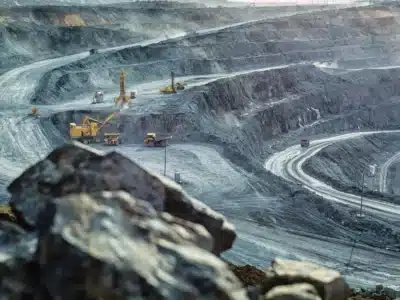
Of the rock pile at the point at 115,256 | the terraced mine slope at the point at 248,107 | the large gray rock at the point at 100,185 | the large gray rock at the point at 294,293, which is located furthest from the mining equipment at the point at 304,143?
the large gray rock at the point at 294,293

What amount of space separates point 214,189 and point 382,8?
6777 cm

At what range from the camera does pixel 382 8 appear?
82.8 metres

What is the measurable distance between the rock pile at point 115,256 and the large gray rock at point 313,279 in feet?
0.04

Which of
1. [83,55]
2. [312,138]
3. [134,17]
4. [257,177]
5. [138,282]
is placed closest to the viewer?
[138,282]

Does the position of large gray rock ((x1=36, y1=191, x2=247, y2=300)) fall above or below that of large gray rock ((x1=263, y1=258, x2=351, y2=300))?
above

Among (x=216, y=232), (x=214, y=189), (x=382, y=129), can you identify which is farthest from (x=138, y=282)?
(x=382, y=129)

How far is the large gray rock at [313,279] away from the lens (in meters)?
6.66

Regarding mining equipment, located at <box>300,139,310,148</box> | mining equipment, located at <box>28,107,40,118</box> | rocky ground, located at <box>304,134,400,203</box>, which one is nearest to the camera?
mining equipment, located at <box>28,107,40,118</box>

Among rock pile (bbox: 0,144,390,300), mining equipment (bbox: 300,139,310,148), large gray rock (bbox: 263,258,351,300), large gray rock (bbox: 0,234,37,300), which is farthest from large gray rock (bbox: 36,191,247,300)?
mining equipment (bbox: 300,139,310,148)

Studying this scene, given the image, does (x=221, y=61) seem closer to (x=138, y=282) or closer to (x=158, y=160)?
(x=158, y=160)

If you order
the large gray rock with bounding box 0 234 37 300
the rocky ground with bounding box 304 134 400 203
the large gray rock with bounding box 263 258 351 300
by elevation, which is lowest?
the rocky ground with bounding box 304 134 400 203

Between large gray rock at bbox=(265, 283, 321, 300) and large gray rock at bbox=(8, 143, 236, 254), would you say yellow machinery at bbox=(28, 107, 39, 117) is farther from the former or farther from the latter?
large gray rock at bbox=(265, 283, 321, 300)

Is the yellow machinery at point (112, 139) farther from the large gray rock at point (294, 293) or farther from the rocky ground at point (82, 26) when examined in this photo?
the large gray rock at point (294, 293)

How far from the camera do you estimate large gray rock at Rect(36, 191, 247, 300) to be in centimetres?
520
